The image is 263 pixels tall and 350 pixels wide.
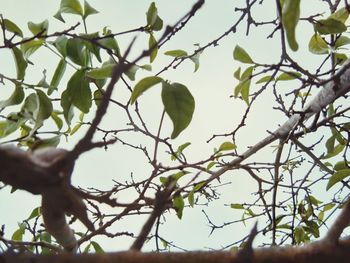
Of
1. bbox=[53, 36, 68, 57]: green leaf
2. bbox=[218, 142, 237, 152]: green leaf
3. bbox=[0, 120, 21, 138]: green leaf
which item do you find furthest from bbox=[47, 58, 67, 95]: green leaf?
bbox=[218, 142, 237, 152]: green leaf

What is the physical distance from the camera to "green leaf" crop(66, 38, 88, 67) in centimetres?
117

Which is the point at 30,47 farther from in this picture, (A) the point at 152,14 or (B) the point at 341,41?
(B) the point at 341,41

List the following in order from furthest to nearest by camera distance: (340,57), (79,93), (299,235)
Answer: (299,235), (340,57), (79,93)

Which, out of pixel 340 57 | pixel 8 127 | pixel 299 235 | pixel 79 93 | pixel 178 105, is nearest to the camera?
pixel 178 105

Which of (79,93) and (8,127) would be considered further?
(8,127)

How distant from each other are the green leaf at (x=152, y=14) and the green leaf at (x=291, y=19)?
0.66 meters

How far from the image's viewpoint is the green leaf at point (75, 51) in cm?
117

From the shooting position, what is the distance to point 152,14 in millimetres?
1296

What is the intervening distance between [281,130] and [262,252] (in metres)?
1.20

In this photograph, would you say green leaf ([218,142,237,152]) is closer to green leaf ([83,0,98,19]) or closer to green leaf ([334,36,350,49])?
green leaf ([334,36,350,49])

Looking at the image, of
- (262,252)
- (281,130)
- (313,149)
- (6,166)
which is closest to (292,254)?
(262,252)

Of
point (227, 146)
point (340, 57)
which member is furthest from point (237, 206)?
point (340, 57)

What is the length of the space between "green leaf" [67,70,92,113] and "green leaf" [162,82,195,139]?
318mm

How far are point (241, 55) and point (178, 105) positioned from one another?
1.68ft
